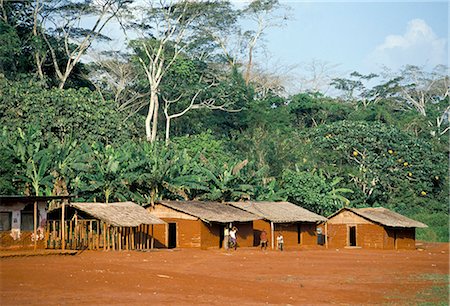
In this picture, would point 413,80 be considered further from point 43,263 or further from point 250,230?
point 43,263

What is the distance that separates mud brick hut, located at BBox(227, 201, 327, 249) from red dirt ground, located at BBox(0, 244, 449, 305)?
5.76 m

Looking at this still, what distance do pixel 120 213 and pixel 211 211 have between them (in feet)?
17.8

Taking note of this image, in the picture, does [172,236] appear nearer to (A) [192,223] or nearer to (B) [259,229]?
(A) [192,223]

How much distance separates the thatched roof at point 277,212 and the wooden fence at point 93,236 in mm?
7076

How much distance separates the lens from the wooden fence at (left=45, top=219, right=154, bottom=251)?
31.5m

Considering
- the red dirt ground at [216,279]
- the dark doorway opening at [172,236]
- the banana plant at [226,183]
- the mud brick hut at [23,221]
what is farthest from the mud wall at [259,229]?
the mud brick hut at [23,221]

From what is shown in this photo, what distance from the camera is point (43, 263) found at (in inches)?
1039

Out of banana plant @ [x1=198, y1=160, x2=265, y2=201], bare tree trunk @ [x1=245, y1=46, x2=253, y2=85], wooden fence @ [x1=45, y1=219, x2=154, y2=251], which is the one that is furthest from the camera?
bare tree trunk @ [x1=245, y1=46, x2=253, y2=85]

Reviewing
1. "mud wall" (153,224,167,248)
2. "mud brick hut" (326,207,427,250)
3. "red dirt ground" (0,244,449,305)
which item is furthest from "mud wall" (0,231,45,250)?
"mud brick hut" (326,207,427,250)

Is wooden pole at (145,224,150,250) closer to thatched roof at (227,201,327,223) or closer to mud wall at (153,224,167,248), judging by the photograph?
mud wall at (153,224,167,248)

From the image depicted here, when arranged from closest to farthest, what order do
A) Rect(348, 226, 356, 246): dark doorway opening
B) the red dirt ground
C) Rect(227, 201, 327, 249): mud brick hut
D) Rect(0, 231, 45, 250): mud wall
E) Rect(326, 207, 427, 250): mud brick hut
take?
1. the red dirt ground
2. Rect(0, 231, 45, 250): mud wall
3. Rect(227, 201, 327, 249): mud brick hut
4. Rect(326, 207, 427, 250): mud brick hut
5. Rect(348, 226, 356, 246): dark doorway opening

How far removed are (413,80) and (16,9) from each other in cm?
4155

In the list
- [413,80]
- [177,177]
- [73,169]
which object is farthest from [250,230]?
[413,80]

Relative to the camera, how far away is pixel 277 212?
41656 mm
